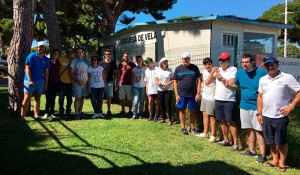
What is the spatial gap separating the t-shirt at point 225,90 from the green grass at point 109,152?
1.01 m

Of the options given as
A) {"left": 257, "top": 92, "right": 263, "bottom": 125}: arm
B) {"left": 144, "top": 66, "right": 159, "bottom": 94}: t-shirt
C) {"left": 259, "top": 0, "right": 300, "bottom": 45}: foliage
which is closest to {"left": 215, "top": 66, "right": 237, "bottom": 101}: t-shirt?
{"left": 257, "top": 92, "right": 263, "bottom": 125}: arm

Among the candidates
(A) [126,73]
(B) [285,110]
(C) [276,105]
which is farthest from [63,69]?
(B) [285,110]

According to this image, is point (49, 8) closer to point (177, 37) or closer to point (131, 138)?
point (177, 37)

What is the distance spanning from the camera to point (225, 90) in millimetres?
4613

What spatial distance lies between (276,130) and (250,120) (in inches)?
23.8

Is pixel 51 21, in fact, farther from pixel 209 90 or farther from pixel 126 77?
pixel 209 90

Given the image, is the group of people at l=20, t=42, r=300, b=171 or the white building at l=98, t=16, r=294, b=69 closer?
the group of people at l=20, t=42, r=300, b=171

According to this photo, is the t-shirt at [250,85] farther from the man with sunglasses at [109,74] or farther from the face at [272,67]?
the man with sunglasses at [109,74]

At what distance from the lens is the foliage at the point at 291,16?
29.7 meters

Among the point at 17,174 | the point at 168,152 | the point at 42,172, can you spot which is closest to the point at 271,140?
the point at 168,152

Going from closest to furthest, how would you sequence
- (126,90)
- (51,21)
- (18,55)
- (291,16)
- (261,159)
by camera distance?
(261,159) → (18,55) → (126,90) → (51,21) → (291,16)

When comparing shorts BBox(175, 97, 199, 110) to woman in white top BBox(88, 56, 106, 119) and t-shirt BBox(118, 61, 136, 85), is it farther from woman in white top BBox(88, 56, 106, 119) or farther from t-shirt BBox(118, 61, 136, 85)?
woman in white top BBox(88, 56, 106, 119)

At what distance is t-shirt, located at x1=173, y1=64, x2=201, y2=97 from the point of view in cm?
548

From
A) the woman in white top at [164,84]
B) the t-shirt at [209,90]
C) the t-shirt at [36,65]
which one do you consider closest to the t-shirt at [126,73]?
the woman in white top at [164,84]
